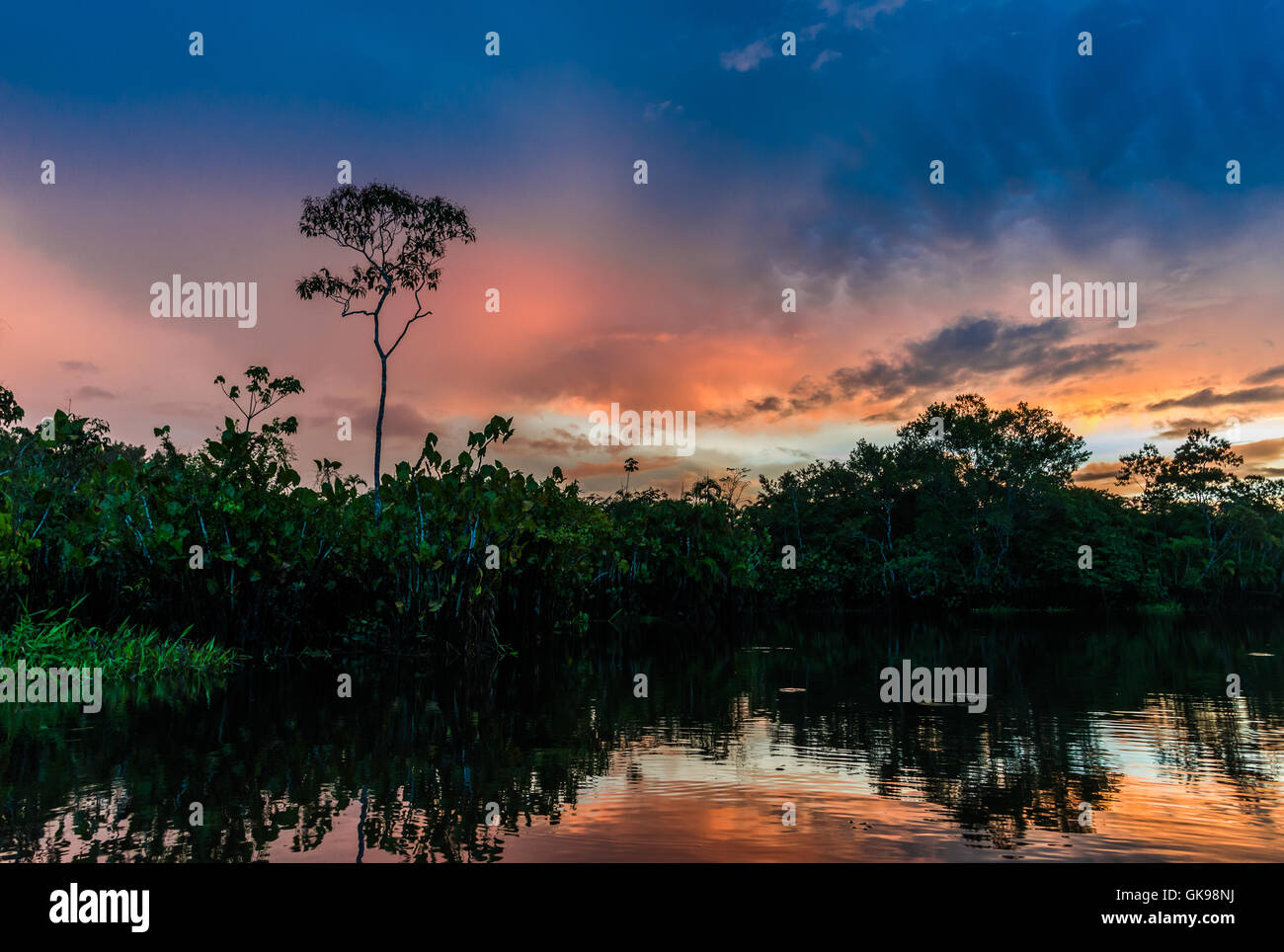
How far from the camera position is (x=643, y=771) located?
8055 mm

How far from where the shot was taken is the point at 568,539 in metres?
23.1

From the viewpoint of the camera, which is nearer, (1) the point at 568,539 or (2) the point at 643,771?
(2) the point at 643,771

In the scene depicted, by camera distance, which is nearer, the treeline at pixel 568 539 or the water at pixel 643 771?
the water at pixel 643 771

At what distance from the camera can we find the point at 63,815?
6.34 meters

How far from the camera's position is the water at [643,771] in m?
5.76

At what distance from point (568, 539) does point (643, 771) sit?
1520 cm

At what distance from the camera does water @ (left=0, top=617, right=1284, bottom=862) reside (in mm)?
5758

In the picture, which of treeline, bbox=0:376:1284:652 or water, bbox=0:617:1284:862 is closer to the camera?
water, bbox=0:617:1284:862

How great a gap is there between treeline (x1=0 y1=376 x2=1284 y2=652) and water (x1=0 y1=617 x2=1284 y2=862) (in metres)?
3.46

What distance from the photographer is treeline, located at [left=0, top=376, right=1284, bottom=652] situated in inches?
663

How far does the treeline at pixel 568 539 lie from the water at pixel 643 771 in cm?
346

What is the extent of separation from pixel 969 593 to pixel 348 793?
45173 millimetres
